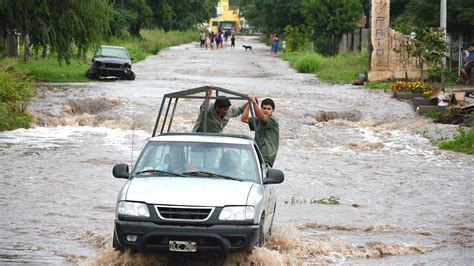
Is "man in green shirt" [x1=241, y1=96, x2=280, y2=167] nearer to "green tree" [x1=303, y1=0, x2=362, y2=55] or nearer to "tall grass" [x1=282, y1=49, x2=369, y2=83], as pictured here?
"tall grass" [x1=282, y1=49, x2=369, y2=83]

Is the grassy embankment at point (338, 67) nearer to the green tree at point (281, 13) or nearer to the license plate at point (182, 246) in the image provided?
the green tree at point (281, 13)

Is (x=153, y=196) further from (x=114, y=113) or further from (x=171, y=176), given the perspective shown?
(x=114, y=113)

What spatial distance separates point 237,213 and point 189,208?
1.66ft

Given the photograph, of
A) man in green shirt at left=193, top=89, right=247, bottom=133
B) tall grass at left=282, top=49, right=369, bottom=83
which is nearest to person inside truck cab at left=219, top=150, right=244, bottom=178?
man in green shirt at left=193, top=89, right=247, bottom=133

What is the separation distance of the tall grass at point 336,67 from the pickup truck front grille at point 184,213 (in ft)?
114

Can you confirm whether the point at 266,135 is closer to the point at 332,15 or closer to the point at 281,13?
the point at 332,15

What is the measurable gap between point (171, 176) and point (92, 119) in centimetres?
1842

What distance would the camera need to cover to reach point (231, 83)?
4184cm

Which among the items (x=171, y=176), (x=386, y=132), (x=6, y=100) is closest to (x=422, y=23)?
(x=386, y=132)

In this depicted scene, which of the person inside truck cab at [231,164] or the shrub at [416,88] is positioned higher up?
the person inside truck cab at [231,164]

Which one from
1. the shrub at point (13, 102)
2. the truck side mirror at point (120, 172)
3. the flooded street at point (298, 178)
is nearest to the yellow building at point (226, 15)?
the flooded street at point (298, 178)

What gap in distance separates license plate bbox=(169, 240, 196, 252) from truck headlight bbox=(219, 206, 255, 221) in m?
0.40

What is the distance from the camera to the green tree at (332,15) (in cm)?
5962

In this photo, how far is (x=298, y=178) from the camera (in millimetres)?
20672
